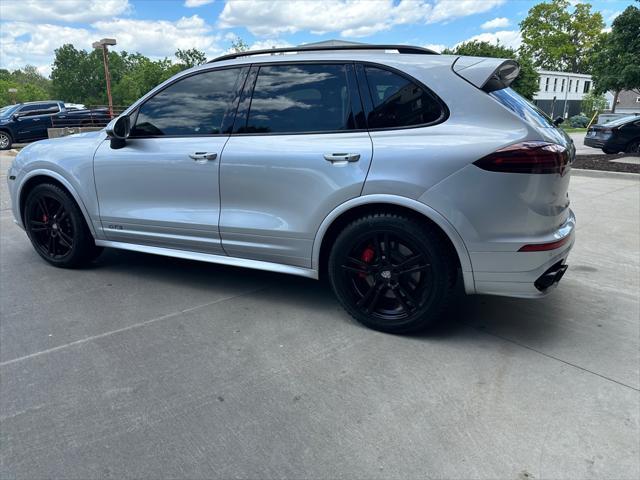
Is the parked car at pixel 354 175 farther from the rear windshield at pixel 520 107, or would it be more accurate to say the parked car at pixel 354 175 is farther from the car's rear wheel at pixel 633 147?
the car's rear wheel at pixel 633 147

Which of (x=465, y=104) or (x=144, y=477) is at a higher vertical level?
(x=465, y=104)

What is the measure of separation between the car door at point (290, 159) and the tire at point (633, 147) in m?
14.5

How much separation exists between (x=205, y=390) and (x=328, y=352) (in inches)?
31.1

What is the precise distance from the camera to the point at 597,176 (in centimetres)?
984

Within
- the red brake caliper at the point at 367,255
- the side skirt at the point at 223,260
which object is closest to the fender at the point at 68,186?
the side skirt at the point at 223,260

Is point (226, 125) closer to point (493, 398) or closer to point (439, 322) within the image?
point (439, 322)

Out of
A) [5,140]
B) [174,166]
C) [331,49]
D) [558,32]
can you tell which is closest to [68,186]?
[174,166]

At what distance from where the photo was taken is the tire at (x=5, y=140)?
17698 millimetres

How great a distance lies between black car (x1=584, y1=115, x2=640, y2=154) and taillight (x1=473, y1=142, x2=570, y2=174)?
1414 cm

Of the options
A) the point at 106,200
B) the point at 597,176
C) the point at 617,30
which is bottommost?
the point at 597,176

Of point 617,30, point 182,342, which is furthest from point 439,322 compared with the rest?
point 617,30

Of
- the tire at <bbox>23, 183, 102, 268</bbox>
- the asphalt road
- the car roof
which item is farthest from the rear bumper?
the tire at <bbox>23, 183, 102, 268</bbox>

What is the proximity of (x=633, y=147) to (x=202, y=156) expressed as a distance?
15144 millimetres

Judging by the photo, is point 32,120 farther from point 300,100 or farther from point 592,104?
point 592,104
